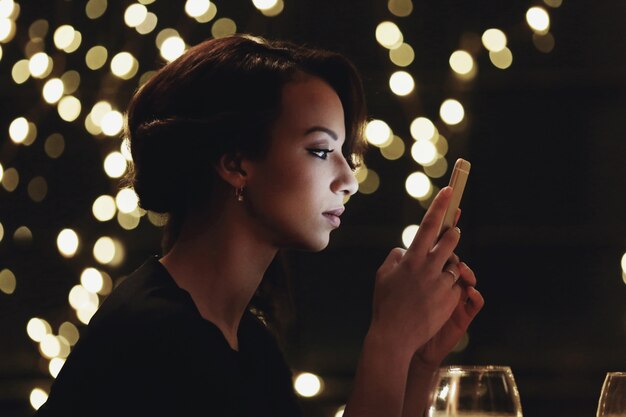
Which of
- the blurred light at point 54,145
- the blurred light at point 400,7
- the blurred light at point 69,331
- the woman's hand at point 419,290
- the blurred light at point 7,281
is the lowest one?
the woman's hand at point 419,290

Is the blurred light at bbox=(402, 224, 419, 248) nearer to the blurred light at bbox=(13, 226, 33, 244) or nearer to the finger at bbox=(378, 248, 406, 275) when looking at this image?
the blurred light at bbox=(13, 226, 33, 244)

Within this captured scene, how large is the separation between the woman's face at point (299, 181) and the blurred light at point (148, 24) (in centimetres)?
180

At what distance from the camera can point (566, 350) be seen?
9.34 ft

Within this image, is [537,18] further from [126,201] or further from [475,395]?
[475,395]

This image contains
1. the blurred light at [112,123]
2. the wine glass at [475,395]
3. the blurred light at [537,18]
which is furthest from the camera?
the blurred light at [112,123]

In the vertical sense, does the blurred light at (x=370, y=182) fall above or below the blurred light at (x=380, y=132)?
below

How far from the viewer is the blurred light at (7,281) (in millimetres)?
2971

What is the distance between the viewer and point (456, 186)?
1089 millimetres

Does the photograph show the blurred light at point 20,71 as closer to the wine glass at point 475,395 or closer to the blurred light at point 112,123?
the blurred light at point 112,123

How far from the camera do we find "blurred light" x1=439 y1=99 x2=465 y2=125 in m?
2.87

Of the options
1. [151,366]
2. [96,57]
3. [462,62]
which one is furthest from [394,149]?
[151,366]

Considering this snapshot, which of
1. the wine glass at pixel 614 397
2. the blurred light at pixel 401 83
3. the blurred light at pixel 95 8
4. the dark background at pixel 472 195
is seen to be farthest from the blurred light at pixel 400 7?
the wine glass at pixel 614 397

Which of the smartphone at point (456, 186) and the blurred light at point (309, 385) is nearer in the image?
the smartphone at point (456, 186)

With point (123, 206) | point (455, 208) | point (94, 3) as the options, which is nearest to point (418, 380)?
point (455, 208)
